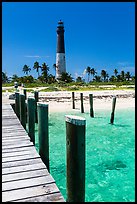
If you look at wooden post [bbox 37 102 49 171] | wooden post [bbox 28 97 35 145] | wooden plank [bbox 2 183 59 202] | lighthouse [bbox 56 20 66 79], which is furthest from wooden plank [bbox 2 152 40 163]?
lighthouse [bbox 56 20 66 79]

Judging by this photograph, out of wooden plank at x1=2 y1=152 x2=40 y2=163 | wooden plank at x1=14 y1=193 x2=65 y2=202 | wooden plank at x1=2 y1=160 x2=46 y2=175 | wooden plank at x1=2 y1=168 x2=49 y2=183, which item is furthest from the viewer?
wooden plank at x1=2 y1=152 x2=40 y2=163

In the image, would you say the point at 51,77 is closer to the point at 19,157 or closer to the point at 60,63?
the point at 60,63

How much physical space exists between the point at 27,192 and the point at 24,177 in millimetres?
440

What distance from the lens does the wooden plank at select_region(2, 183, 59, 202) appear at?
9.75 feet

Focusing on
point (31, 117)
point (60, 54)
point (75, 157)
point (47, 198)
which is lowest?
point (47, 198)

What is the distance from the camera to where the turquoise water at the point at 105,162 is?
6.08 meters

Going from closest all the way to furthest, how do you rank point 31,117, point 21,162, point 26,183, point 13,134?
point 26,183 → point 21,162 → point 13,134 → point 31,117

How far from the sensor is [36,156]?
171 inches

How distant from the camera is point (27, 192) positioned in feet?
10.0

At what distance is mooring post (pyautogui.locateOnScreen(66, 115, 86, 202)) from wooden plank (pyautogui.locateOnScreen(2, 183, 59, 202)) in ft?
0.77

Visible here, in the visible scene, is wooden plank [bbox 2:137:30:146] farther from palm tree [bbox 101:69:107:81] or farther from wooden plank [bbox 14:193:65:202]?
palm tree [bbox 101:69:107:81]

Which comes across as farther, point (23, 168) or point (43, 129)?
point (43, 129)

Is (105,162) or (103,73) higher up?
(103,73)

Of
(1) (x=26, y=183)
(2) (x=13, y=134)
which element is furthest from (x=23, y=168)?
(2) (x=13, y=134)
